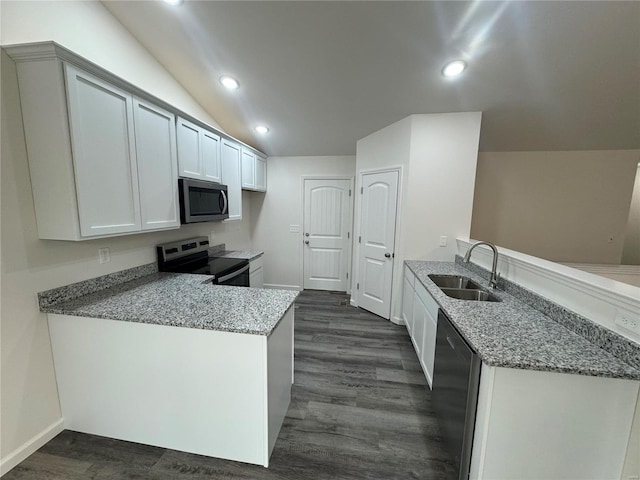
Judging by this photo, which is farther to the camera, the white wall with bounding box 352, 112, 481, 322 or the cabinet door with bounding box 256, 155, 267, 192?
the cabinet door with bounding box 256, 155, 267, 192

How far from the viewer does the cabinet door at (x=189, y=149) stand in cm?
228

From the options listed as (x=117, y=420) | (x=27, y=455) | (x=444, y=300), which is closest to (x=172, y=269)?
(x=117, y=420)

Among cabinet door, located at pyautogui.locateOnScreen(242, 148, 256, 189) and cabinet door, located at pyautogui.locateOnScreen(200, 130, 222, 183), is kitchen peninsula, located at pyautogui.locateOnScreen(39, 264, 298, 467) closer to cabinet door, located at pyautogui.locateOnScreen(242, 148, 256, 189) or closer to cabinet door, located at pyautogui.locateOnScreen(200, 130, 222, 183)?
cabinet door, located at pyautogui.locateOnScreen(200, 130, 222, 183)

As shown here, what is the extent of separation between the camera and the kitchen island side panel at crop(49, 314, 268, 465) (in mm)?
1416

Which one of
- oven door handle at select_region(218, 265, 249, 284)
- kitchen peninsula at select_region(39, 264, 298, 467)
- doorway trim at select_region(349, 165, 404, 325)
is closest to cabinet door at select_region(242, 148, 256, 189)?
oven door handle at select_region(218, 265, 249, 284)

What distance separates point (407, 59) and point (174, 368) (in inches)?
116

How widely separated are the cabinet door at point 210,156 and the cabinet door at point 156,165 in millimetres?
443

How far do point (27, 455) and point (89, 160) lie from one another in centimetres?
182

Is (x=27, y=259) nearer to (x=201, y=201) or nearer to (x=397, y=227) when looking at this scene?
(x=201, y=201)

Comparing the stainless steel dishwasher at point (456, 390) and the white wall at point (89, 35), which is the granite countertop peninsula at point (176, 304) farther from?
the white wall at point (89, 35)

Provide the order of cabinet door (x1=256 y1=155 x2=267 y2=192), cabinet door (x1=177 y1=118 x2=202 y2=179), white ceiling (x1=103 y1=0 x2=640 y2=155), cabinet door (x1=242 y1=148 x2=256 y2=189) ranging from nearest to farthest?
white ceiling (x1=103 y1=0 x2=640 y2=155), cabinet door (x1=177 y1=118 x2=202 y2=179), cabinet door (x1=242 y1=148 x2=256 y2=189), cabinet door (x1=256 y1=155 x2=267 y2=192)

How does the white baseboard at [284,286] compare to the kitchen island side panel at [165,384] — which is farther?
the white baseboard at [284,286]

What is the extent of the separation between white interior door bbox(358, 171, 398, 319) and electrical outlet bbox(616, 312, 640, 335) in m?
2.18

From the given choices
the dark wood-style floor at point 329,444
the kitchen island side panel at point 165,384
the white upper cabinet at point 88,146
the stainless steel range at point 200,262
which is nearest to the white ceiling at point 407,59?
the white upper cabinet at point 88,146
